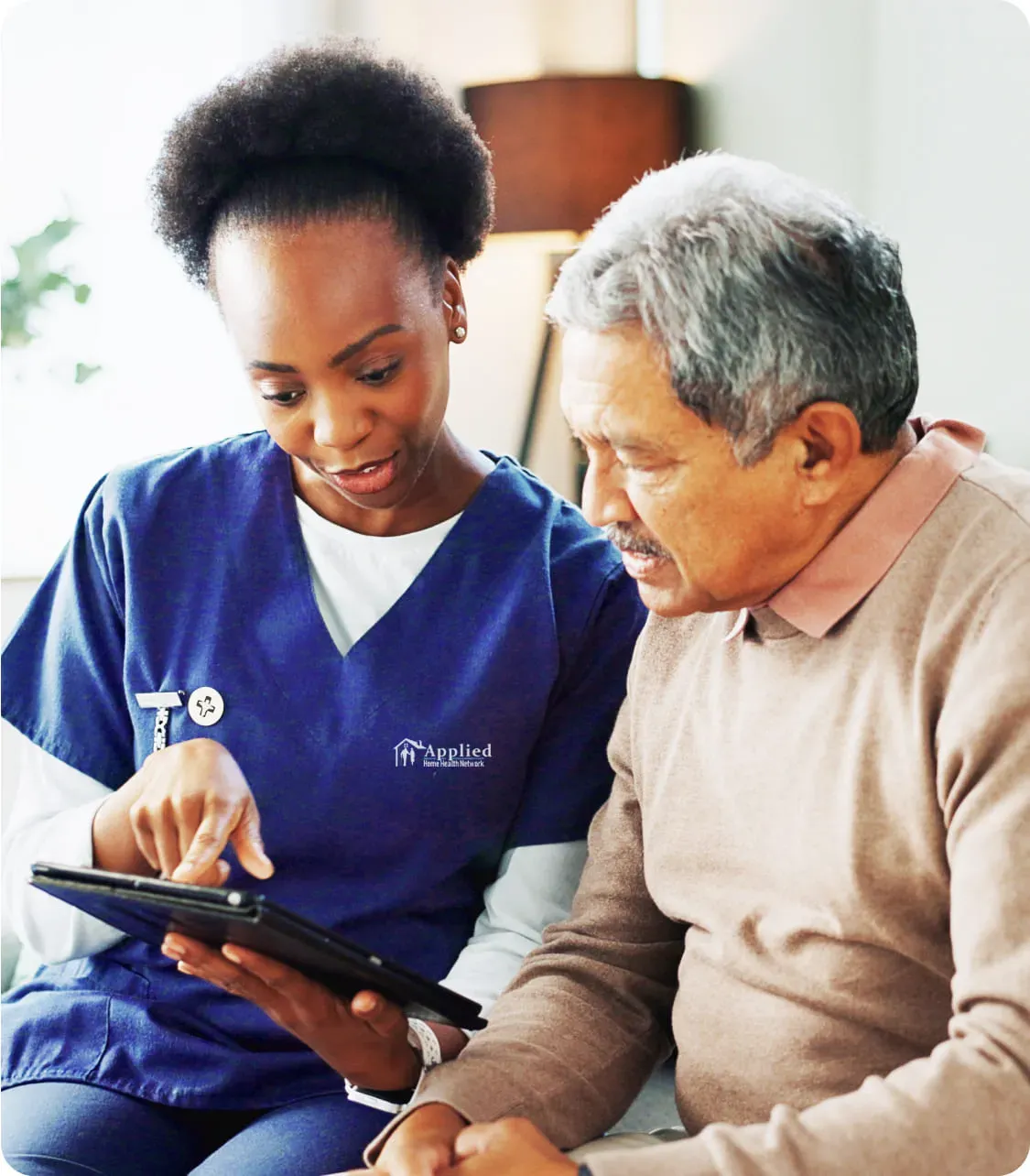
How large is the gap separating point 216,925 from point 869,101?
6.53ft

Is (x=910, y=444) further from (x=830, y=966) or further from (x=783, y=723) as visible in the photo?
(x=830, y=966)

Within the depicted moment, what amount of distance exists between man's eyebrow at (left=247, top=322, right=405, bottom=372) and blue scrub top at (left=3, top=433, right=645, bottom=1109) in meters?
0.24

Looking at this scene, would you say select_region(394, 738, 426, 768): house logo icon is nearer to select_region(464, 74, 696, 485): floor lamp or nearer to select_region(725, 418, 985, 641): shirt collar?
select_region(725, 418, 985, 641): shirt collar

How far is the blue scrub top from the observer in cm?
145

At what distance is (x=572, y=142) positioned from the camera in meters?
2.80

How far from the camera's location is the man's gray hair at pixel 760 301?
1.08 meters

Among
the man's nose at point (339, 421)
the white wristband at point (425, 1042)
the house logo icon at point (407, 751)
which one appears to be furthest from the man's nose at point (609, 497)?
the white wristband at point (425, 1042)

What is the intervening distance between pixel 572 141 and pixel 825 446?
1.84 m

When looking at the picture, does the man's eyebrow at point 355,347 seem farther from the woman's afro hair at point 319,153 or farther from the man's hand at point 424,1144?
the man's hand at point 424,1144

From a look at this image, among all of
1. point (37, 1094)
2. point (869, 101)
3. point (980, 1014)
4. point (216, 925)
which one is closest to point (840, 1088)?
point (980, 1014)

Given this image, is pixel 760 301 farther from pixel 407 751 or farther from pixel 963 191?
pixel 963 191

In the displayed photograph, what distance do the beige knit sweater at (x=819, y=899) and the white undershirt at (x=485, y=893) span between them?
0.30ft

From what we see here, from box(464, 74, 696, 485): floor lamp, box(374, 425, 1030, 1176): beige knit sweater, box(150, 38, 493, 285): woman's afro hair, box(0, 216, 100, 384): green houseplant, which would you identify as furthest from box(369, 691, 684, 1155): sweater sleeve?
box(0, 216, 100, 384): green houseplant

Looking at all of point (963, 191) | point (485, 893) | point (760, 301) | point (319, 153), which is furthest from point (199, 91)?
point (760, 301)
